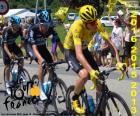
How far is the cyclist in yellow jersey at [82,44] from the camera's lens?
7121 mm

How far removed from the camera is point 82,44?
767 centimetres

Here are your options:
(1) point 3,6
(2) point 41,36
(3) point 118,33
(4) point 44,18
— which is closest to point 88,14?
(4) point 44,18

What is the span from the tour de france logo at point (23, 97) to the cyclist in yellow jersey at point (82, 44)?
4.90 feet

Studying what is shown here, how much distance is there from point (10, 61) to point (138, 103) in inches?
127

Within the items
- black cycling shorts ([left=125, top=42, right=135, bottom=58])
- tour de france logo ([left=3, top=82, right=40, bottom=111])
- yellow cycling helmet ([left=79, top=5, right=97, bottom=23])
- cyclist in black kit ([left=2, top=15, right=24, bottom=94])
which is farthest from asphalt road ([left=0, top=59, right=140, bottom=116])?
yellow cycling helmet ([left=79, top=5, right=97, bottom=23])

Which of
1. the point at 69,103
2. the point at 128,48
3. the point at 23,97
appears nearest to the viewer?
the point at 69,103

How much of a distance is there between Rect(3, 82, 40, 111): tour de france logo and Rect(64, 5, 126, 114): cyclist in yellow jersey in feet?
4.90

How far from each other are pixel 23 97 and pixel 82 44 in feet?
10.3

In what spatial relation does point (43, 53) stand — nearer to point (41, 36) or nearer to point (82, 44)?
point (41, 36)

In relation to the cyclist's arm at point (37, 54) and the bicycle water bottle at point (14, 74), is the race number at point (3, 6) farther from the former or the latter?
the cyclist's arm at point (37, 54)

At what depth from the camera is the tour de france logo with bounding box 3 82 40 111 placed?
9.26 m

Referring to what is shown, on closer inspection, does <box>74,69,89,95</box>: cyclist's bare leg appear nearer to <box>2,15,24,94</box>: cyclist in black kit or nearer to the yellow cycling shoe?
the yellow cycling shoe

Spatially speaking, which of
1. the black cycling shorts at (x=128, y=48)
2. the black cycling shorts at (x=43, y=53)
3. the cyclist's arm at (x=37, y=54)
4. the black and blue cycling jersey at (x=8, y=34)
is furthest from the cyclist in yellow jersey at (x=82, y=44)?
the black cycling shorts at (x=128, y=48)

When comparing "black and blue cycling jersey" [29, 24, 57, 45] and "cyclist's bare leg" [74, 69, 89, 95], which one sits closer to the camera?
"cyclist's bare leg" [74, 69, 89, 95]
